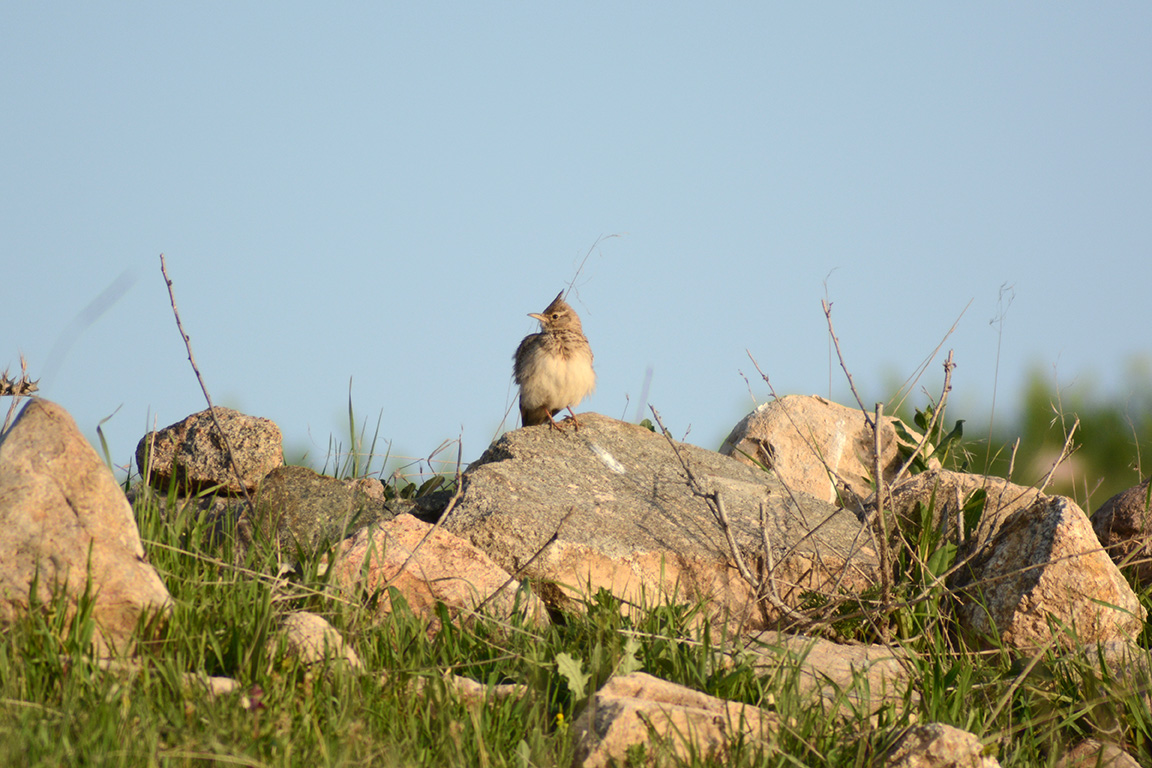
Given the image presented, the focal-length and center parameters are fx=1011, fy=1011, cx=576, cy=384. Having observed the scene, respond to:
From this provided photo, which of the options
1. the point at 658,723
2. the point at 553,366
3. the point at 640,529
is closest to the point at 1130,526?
the point at 640,529

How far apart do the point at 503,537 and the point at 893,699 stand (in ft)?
6.32

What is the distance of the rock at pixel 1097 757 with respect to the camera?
12.8 ft

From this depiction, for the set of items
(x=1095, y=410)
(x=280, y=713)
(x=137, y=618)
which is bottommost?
(x=1095, y=410)

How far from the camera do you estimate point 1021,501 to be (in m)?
5.77

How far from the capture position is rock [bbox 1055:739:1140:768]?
392 centimetres

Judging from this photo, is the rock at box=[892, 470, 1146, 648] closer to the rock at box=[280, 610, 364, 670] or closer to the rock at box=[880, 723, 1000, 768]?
the rock at box=[880, 723, 1000, 768]

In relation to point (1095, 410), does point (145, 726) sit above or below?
above

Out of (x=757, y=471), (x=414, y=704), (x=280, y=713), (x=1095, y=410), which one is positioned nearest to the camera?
(x=280, y=713)

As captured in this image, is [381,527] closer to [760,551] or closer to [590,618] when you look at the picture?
[590,618]

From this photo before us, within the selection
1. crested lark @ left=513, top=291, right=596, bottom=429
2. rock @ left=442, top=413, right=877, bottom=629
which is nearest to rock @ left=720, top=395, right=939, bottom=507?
rock @ left=442, top=413, right=877, bottom=629

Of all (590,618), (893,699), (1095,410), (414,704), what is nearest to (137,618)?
(414,704)

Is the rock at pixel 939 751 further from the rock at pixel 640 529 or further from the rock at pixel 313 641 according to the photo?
the rock at pixel 313 641

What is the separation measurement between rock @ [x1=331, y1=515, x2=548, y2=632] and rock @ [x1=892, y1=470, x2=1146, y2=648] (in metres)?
2.10

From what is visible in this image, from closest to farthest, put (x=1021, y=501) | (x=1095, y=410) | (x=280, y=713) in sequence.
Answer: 1. (x=280, y=713)
2. (x=1021, y=501)
3. (x=1095, y=410)
